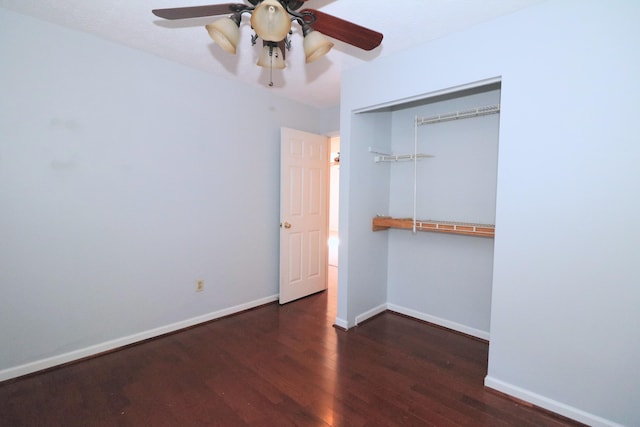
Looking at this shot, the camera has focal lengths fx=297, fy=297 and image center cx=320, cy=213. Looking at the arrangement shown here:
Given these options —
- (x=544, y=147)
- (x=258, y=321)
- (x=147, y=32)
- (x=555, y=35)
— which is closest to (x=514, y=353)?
(x=544, y=147)

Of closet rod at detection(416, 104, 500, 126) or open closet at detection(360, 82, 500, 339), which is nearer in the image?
closet rod at detection(416, 104, 500, 126)

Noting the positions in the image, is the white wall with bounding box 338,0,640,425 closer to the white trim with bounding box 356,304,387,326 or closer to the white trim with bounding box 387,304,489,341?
the white trim with bounding box 387,304,489,341

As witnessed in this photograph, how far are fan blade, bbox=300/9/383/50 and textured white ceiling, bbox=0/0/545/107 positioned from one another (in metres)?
0.39

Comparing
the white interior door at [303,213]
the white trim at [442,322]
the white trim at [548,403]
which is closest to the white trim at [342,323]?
the white trim at [442,322]

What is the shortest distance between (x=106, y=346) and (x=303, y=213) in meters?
2.30

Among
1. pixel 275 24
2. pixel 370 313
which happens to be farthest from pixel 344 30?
pixel 370 313

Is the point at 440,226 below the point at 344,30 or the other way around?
below

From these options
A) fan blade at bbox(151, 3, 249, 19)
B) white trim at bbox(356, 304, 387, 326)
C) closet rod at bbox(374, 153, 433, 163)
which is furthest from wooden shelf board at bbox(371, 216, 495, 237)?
fan blade at bbox(151, 3, 249, 19)

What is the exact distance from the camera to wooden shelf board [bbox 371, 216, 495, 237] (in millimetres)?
2377

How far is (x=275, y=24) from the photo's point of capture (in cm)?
133

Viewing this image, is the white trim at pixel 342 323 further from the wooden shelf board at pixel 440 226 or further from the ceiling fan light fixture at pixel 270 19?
the ceiling fan light fixture at pixel 270 19

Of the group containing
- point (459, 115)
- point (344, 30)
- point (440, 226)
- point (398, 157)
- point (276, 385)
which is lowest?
point (276, 385)

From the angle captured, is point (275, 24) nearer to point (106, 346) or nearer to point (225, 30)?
point (225, 30)

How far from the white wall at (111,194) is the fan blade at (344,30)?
1848 mm
